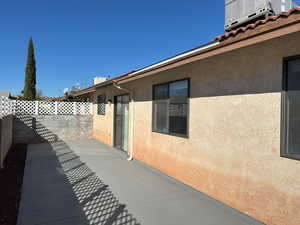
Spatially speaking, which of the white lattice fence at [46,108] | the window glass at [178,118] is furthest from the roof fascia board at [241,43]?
the white lattice fence at [46,108]

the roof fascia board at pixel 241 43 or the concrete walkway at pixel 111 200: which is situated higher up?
the roof fascia board at pixel 241 43

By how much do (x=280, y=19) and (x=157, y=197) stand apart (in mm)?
3731

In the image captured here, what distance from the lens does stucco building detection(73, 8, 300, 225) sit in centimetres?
261

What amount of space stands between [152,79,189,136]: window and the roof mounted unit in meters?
1.59

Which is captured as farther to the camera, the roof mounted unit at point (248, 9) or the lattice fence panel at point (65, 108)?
the lattice fence panel at point (65, 108)

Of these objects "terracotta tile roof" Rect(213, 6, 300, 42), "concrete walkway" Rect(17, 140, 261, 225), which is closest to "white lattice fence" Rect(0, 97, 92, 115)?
"concrete walkway" Rect(17, 140, 261, 225)

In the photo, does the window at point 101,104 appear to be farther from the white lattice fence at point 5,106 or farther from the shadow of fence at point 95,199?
the shadow of fence at point 95,199

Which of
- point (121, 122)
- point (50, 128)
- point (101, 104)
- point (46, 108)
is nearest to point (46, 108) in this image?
Result: point (46, 108)

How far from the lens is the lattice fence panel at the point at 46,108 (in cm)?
1132

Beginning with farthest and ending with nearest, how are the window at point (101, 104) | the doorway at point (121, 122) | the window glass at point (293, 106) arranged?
the window at point (101, 104) → the doorway at point (121, 122) → the window glass at point (293, 106)

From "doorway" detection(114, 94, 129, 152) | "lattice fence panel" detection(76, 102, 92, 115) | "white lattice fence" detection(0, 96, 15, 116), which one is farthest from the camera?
"lattice fence panel" detection(76, 102, 92, 115)

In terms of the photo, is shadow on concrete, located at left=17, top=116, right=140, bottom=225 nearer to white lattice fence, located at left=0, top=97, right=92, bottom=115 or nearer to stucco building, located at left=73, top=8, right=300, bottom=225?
stucco building, located at left=73, top=8, right=300, bottom=225

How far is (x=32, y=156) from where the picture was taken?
7574 mm

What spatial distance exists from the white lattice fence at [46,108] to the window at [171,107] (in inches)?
314
